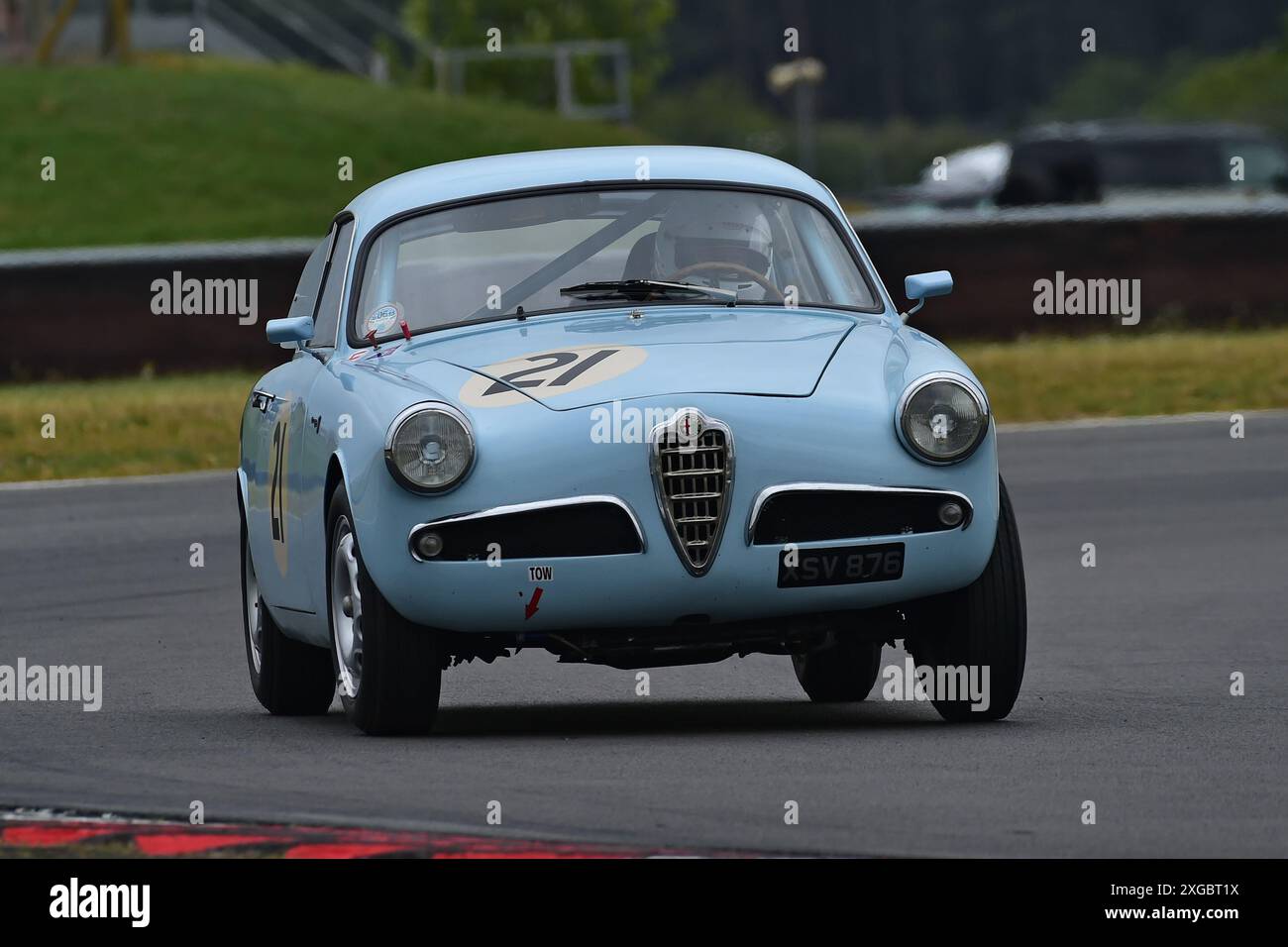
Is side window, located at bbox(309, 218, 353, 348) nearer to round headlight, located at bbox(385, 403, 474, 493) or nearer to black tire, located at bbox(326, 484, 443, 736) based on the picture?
black tire, located at bbox(326, 484, 443, 736)

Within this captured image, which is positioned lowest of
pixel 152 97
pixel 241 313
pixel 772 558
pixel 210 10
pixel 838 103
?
pixel 772 558

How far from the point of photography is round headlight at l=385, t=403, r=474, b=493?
752 cm

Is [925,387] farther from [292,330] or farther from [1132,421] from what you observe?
[1132,421]

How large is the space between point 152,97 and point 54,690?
103 feet

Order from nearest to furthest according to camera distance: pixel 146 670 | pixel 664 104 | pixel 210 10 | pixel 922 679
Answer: pixel 922 679
pixel 146 670
pixel 210 10
pixel 664 104

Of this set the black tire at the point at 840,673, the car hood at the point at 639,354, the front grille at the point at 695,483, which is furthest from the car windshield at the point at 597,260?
the black tire at the point at 840,673

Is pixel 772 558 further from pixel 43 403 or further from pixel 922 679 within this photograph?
pixel 43 403

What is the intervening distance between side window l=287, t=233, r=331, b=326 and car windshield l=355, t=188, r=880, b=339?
0.70m

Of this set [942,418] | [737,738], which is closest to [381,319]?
[737,738]

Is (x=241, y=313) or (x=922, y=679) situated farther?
(x=241, y=313)

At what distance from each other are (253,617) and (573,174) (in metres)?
1.93
